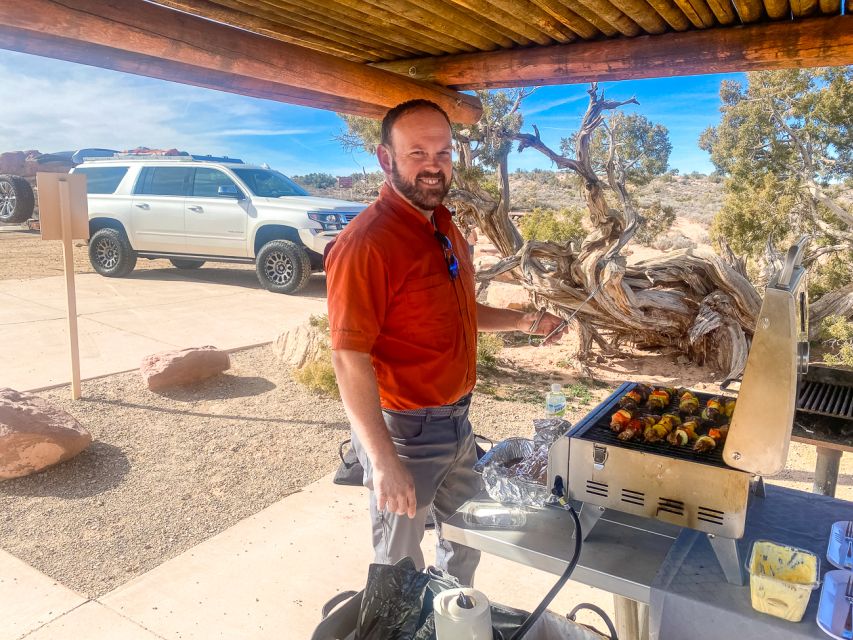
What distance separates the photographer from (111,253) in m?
13.0

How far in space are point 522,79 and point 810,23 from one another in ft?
5.06

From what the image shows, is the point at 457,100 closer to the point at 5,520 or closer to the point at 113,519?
the point at 113,519

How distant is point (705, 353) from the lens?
7531 millimetres

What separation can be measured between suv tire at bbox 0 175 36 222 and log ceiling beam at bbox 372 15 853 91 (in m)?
14.7

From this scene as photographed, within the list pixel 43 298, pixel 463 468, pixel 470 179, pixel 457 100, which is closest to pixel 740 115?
pixel 470 179

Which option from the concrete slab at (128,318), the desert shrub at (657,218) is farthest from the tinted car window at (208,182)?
the desert shrub at (657,218)

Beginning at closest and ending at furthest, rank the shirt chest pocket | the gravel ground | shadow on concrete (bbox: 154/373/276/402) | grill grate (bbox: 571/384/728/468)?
grill grate (bbox: 571/384/728/468), the shirt chest pocket, the gravel ground, shadow on concrete (bbox: 154/373/276/402)

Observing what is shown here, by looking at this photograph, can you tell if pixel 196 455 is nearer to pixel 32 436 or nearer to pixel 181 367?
pixel 32 436

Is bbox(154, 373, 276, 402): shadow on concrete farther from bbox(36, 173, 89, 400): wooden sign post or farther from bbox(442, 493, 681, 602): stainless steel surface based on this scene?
bbox(442, 493, 681, 602): stainless steel surface

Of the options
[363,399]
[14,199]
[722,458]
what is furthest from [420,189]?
[14,199]

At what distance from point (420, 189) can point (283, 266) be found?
9.20 m

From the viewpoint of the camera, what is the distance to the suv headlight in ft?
35.5

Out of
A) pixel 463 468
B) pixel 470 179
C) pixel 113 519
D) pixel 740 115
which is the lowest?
pixel 113 519

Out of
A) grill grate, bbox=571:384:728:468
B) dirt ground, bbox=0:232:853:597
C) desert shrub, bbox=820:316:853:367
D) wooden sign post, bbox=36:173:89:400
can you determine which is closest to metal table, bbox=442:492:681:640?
grill grate, bbox=571:384:728:468
